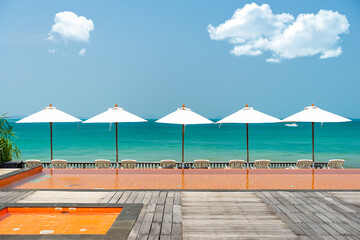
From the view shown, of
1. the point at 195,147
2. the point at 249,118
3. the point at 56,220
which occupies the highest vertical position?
the point at 249,118

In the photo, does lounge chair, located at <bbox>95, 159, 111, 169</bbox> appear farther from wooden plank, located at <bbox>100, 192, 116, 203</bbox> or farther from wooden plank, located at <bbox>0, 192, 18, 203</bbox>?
wooden plank, located at <bbox>100, 192, 116, 203</bbox>

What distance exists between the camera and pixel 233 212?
516cm

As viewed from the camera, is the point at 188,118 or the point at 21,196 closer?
the point at 21,196

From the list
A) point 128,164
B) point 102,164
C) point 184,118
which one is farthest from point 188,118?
point 102,164

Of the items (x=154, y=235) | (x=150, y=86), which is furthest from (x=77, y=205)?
(x=150, y=86)

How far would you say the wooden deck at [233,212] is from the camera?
4.27 m

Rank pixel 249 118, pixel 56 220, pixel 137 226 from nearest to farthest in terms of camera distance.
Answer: pixel 137 226 < pixel 56 220 < pixel 249 118

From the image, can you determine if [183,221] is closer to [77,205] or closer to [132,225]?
[132,225]

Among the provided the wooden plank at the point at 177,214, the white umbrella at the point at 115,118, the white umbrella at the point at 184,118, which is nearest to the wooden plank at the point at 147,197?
the wooden plank at the point at 177,214

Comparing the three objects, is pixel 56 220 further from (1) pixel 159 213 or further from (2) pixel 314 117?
(2) pixel 314 117

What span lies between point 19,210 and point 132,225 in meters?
2.28

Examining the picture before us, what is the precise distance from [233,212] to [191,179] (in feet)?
9.49

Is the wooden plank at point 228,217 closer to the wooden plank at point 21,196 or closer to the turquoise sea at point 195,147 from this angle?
the wooden plank at point 21,196

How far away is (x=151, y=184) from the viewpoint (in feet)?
24.4
